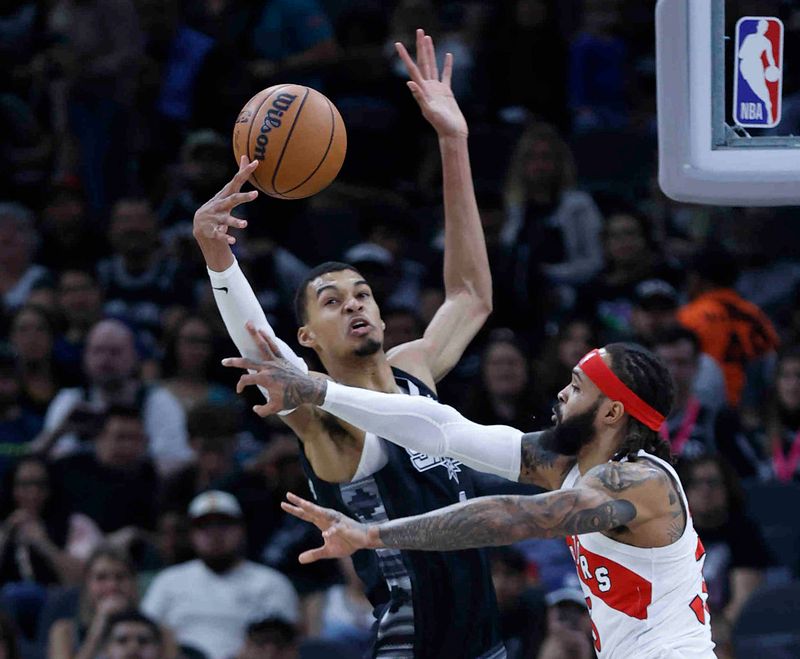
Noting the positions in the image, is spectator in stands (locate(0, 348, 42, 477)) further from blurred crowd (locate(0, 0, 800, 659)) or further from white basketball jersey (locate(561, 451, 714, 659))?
white basketball jersey (locate(561, 451, 714, 659))

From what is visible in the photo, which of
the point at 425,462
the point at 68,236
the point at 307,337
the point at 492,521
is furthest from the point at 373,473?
the point at 68,236

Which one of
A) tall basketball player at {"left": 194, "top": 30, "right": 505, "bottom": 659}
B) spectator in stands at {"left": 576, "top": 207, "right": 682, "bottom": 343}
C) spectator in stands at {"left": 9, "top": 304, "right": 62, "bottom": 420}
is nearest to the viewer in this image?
tall basketball player at {"left": 194, "top": 30, "right": 505, "bottom": 659}

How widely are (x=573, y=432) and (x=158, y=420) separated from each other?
5.34 meters

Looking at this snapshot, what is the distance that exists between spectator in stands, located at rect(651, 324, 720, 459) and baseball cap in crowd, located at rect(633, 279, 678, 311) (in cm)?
42

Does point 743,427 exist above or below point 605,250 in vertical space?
below

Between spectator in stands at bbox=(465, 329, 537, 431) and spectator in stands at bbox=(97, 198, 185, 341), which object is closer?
spectator in stands at bbox=(465, 329, 537, 431)

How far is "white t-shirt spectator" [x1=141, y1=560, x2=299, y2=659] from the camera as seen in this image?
959cm

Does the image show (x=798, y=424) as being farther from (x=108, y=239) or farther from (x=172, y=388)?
(x=108, y=239)

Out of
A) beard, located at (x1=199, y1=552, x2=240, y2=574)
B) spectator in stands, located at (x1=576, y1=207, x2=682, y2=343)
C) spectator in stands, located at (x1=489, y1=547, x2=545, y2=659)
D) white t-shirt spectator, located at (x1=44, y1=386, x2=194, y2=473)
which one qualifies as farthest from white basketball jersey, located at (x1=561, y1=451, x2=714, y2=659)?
spectator in stands, located at (x1=576, y1=207, x2=682, y2=343)

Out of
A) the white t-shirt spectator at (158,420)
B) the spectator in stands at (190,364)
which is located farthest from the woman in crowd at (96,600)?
the spectator in stands at (190,364)

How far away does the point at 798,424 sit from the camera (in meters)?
10.4

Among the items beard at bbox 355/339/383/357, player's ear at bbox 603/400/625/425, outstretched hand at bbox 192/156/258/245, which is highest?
outstretched hand at bbox 192/156/258/245

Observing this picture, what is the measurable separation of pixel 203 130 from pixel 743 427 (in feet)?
17.0

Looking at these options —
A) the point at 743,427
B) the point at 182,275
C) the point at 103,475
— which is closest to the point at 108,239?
the point at 182,275
